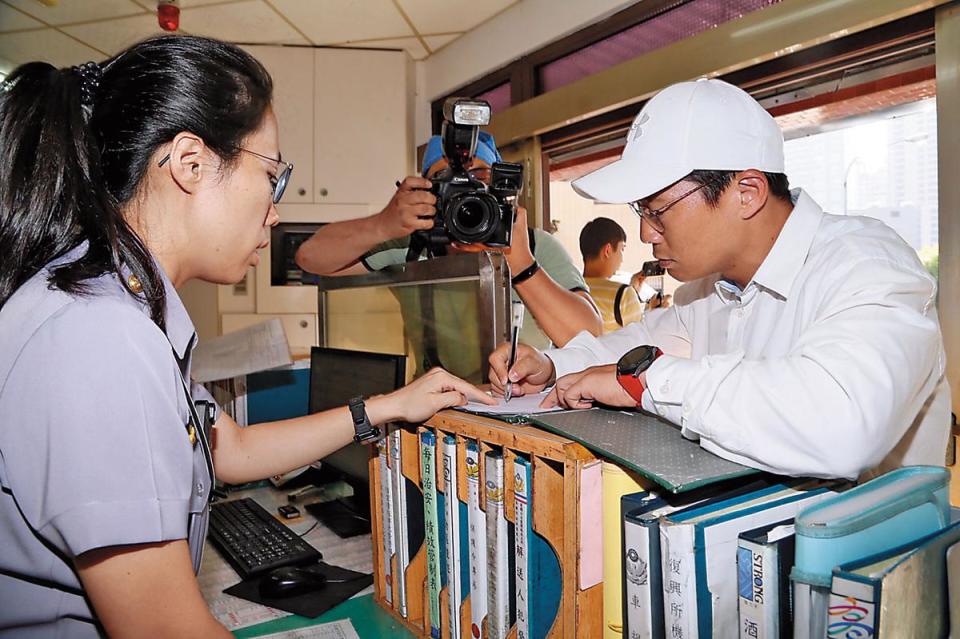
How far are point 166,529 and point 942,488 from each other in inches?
28.8

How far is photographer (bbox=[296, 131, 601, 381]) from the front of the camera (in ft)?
4.61

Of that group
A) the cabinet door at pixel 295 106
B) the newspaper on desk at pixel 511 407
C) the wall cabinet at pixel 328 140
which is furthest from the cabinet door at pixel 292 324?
the newspaper on desk at pixel 511 407

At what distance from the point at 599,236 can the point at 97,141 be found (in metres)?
2.34

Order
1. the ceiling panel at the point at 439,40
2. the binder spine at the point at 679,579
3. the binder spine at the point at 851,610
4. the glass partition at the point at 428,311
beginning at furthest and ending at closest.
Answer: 1. the ceiling panel at the point at 439,40
2. the glass partition at the point at 428,311
3. the binder spine at the point at 679,579
4. the binder spine at the point at 851,610

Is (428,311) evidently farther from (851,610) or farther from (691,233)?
(851,610)

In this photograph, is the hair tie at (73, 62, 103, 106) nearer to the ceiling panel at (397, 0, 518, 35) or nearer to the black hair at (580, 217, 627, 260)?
the black hair at (580, 217, 627, 260)

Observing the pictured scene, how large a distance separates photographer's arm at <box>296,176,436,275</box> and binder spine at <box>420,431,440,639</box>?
22.6 inches

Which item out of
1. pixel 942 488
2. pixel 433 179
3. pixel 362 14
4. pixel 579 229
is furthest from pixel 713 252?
pixel 362 14

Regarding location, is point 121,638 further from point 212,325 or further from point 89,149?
point 212,325

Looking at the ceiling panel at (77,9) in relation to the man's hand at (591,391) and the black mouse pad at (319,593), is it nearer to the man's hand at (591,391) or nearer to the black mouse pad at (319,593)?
the black mouse pad at (319,593)

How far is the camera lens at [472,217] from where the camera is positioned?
1.30 meters

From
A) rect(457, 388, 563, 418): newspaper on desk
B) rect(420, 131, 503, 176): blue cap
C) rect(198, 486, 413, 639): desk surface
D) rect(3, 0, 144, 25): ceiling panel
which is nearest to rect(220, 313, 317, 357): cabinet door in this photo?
rect(3, 0, 144, 25): ceiling panel

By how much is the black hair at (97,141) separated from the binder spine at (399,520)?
46 cm

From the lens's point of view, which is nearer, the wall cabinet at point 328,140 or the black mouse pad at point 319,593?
the black mouse pad at point 319,593
